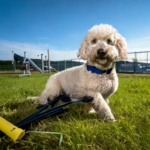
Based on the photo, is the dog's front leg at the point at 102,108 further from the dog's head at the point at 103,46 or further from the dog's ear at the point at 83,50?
the dog's ear at the point at 83,50

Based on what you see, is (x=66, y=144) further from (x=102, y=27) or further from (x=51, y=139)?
(x=102, y=27)

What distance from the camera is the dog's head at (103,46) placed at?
2.50m

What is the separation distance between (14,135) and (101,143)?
75 centimetres

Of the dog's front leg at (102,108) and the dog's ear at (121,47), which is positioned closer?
the dog's front leg at (102,108)

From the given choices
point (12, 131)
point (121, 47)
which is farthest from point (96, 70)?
point (12, 131)

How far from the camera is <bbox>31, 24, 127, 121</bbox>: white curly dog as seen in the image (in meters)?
2.48

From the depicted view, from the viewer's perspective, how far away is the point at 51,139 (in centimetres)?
174

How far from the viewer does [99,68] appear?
263 cm

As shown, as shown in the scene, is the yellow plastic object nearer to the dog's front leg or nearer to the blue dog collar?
the dog's front leg

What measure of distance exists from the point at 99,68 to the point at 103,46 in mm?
307

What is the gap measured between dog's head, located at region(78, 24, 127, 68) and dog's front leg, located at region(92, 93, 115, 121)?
0.46 meters

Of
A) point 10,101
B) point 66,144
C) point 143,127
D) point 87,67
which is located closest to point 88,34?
point 87,67

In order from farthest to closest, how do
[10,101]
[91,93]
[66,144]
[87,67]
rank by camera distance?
[10,101] → [87,67] → [91,93] → [66,144]

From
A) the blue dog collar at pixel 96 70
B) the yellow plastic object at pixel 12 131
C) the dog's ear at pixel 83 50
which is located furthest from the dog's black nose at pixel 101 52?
the yellow plastic object at pixel 12 131
